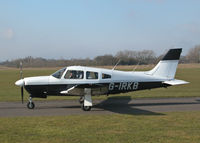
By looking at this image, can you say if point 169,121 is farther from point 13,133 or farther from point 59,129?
point 13,133

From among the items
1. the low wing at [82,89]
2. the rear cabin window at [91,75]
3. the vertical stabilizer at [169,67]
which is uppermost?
the vertical stabilizer at [169,67]

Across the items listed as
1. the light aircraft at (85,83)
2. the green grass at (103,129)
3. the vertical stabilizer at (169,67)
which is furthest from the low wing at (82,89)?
the vertical stabilizer at (169,67)

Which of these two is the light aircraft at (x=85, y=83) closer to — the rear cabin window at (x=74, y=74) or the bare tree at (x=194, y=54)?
the rear cabin window at (x=74, y=74)

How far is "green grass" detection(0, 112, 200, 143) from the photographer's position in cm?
649

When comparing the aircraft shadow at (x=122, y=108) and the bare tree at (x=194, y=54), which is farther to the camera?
the bare tree at (x=194, y=54)

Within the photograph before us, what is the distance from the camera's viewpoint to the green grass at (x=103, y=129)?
255 inches

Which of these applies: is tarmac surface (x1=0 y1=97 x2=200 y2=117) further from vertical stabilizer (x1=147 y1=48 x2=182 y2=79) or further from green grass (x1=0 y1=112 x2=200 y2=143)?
vertical stabilizer (x1=147 y1=48 x2=182 y2=79)

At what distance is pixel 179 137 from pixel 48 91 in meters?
7.22

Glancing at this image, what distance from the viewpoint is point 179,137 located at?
6.66 meters

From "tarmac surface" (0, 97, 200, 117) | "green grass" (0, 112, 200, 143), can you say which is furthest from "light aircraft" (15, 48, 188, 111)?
"green grass" (0, 112, 200, 143)

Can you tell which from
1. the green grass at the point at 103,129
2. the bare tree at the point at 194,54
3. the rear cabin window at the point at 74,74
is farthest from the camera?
the bare tree at the point at 194,54

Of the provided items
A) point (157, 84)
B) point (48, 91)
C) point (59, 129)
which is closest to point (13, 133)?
point (59, 129)

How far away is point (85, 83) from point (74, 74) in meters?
0.73

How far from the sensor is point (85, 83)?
11.8 metres
